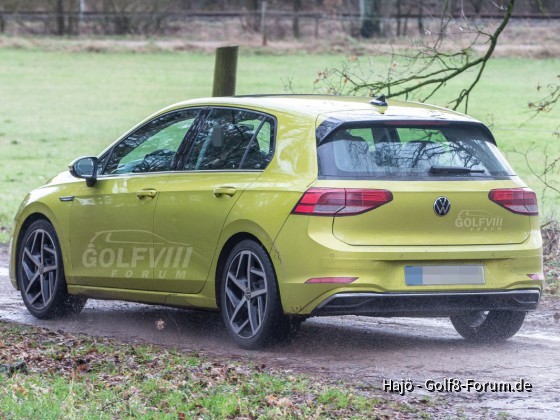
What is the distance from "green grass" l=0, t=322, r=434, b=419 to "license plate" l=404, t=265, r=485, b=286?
3.50 ft

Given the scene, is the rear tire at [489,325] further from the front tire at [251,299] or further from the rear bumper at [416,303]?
the front tire at [251,299]

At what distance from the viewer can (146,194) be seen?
375 inches

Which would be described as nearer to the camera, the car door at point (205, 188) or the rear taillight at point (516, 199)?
the rear taillight at point (516, 199)

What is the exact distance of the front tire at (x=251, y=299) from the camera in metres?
8.45

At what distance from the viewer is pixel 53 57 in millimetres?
53188

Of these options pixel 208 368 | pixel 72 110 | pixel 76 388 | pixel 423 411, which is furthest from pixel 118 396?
pixel 72 110

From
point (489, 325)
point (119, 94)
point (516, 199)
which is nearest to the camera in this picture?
point (516, 199)

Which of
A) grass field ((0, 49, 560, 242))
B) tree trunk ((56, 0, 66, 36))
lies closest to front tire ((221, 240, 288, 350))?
grass field ((0, 49, 560, 242))

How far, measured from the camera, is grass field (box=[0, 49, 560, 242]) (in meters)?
29.3

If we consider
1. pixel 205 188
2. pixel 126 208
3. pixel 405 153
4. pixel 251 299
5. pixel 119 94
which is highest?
pixel 405 153

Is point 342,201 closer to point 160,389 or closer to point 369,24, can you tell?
point 160,389

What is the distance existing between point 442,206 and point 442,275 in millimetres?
432

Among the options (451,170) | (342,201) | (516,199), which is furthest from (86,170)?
(516,199)

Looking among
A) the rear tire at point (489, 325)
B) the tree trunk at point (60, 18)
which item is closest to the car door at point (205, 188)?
the rear tire at point (489, 325)
